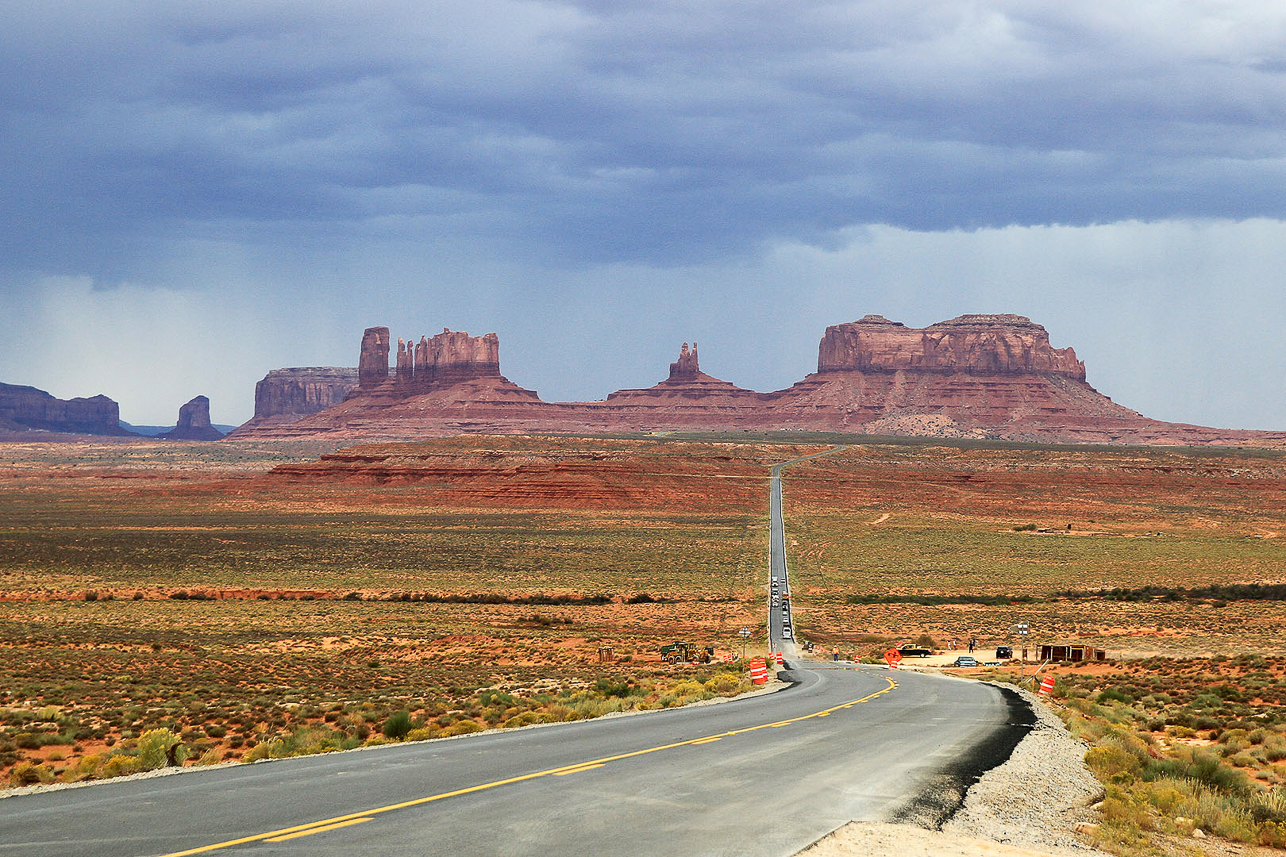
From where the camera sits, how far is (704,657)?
1412 inches

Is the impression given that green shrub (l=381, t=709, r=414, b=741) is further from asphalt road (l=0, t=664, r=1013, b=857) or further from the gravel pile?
the gravel pile

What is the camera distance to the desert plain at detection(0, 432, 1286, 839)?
23.5 metres

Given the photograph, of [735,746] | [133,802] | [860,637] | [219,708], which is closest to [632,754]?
[735,746]

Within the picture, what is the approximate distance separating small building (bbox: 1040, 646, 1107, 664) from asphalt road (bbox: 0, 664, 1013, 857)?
2058 cm

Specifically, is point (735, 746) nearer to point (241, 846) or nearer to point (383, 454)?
point (241, 846)

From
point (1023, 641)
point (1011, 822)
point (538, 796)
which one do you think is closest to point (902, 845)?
point (1011, 822)

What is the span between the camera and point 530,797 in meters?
11.6

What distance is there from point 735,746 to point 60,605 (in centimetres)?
4271

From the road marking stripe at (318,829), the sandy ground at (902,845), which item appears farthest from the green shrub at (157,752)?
the sandy ground at (902,845)

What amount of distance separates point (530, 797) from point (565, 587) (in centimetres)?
4793

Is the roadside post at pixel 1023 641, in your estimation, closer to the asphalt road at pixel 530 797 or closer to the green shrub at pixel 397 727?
the asphalt road at pixel 530 797

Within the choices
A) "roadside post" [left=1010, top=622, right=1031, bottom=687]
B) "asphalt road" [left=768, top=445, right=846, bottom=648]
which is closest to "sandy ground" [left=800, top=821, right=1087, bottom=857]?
"roadside post" [left=1010, top=622, right=1031, bottom=687]

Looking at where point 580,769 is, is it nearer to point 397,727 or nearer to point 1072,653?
point 397,727

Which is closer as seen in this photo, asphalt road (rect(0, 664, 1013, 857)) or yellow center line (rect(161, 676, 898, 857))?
yellow center line (rect(161, 676, 898, 857))
